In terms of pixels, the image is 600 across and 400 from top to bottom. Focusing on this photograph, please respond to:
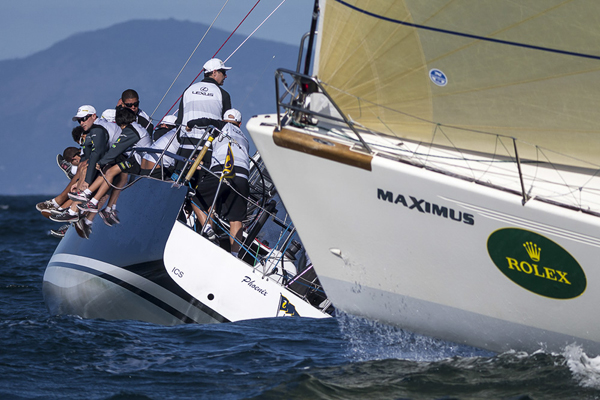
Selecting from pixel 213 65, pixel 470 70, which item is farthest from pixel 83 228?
pixel 470 70

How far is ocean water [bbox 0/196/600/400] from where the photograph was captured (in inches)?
165

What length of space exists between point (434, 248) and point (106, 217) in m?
3.24

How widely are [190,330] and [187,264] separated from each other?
0.59 m

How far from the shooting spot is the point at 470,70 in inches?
171

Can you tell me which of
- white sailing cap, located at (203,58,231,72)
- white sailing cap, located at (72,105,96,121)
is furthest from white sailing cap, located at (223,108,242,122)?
white sailing cap, located at (72,105,96,121)

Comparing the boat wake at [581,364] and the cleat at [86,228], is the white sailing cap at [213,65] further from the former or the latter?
the boat wake at [581,364]

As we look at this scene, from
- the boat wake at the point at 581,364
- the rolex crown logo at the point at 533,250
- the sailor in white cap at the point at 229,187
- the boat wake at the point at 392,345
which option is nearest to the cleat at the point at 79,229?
the sailor in white cap at the point at 229,187

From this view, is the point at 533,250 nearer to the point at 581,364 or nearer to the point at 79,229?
the point at 581,364

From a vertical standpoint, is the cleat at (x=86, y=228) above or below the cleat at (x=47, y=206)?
below

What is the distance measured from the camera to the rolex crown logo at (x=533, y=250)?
4.09 meters

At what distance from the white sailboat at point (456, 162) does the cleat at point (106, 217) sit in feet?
7.37

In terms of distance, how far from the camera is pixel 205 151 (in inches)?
240

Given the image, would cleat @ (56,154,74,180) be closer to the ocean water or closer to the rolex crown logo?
the ocean water

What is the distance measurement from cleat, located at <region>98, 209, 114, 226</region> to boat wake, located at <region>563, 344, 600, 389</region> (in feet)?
12.8
